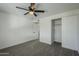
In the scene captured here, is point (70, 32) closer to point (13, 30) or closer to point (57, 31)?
point (57, 31)

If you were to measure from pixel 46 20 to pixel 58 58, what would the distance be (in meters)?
5.03

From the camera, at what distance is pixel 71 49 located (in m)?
3.99

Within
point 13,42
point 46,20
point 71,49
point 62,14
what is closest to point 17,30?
point 13,42

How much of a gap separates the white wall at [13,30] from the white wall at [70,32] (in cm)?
351

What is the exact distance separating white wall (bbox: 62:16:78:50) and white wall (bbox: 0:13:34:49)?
3.51 meters

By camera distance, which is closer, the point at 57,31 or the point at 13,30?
the point at 13,30

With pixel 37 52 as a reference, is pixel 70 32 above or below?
above

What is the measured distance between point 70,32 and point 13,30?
4.01 m

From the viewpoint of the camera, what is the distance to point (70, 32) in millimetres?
4031

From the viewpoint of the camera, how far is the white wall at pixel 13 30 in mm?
4227

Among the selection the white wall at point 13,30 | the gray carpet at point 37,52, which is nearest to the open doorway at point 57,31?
the gray carpet at point 37,52

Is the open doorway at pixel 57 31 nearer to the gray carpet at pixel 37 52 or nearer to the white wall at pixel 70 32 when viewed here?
the white wall at pixel 70 32

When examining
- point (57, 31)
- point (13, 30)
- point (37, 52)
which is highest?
point (13, 30)

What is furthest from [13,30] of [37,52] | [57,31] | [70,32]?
Answer: [70,32]
